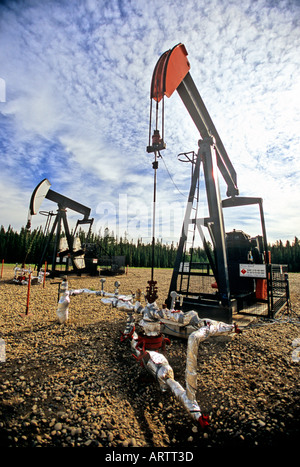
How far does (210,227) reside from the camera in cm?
720

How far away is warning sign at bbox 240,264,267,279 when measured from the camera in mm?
6129

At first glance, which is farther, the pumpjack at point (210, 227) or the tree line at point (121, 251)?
the tree line at point (121, 251)

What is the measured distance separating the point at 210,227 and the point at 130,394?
5.12 metres

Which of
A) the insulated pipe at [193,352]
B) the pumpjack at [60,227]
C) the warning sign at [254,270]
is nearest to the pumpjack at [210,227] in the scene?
the warning sign at [254,270]

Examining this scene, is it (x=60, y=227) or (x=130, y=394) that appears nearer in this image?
(x=130, y=394)

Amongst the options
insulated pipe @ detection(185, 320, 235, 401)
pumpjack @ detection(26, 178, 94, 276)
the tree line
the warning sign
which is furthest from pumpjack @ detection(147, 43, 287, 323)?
the tree line

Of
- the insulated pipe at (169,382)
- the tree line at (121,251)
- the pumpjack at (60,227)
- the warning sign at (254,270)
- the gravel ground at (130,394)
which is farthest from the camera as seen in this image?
the tree line at (121,251)

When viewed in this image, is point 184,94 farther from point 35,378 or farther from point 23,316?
point 23,316

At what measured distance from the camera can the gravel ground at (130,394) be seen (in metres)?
2.47

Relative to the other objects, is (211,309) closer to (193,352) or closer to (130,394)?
(193,352)

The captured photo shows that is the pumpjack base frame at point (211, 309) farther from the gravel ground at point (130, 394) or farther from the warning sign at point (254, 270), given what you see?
the warning sign at point (254, 270)

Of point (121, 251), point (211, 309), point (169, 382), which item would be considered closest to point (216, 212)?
point (211, 309)
